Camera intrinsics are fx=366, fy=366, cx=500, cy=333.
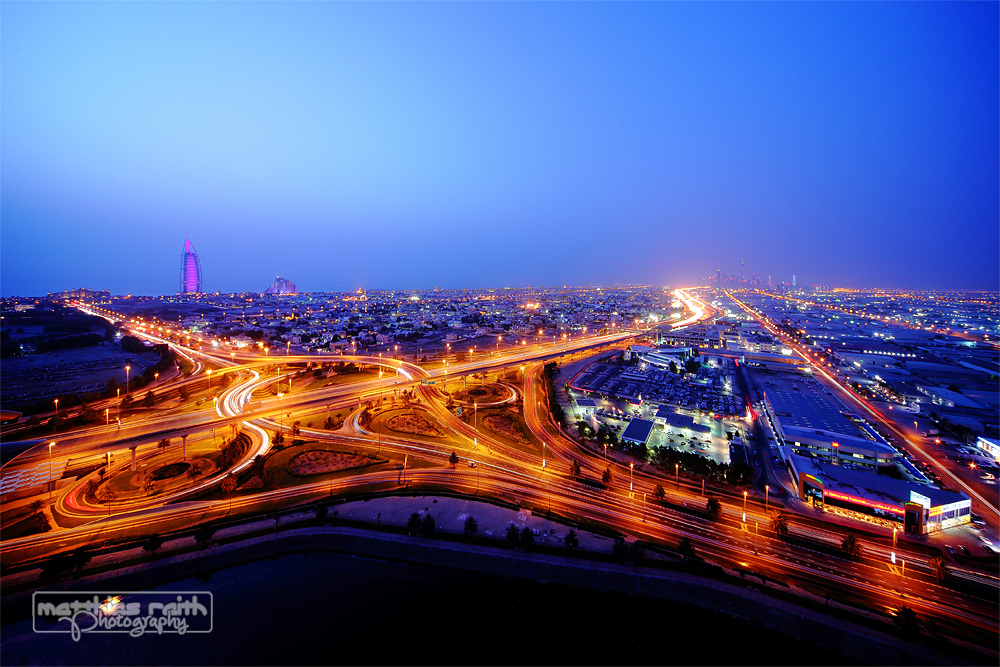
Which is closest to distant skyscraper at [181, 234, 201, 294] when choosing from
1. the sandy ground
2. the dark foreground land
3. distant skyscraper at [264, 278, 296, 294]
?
distant skyscraper at [264, 278, 296, 294]

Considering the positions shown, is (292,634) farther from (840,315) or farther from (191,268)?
(191,268)

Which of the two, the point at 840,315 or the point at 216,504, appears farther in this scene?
the point at 840,315

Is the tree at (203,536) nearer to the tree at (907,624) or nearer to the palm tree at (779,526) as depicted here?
the palm tree at (779,526)

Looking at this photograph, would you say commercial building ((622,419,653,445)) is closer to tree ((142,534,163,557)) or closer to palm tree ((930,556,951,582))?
palm tree ((930,556,951,582))

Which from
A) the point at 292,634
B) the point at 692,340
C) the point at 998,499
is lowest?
the point at 292,634

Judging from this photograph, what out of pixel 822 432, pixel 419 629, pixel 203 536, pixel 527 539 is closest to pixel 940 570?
pixel 822 432

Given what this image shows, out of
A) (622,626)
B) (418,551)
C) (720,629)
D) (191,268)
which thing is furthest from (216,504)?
(191,268)
